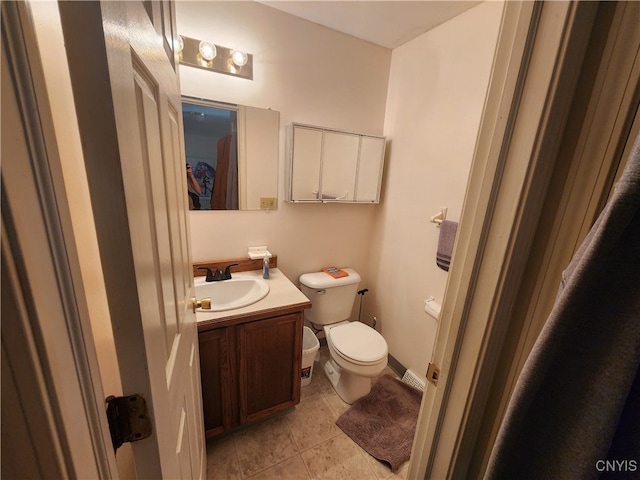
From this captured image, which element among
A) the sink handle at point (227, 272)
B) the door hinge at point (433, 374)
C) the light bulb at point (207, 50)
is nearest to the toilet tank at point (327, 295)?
the sink handle at point (227, 272)

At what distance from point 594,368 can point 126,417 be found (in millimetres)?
669

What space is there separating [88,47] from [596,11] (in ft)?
2.50

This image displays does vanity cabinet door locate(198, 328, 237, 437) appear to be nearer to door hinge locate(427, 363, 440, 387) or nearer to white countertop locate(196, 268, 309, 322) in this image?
white countertop locate(196, 268, 309, 322)

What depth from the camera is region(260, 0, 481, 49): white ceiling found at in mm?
1393

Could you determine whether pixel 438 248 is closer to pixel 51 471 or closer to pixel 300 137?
pixel 300 137

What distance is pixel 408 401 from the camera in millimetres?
1761

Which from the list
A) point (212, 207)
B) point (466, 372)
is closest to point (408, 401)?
point (466, 372)

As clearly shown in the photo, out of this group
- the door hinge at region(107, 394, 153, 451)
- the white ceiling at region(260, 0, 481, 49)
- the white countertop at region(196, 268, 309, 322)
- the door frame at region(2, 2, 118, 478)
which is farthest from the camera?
the white ceiling at region(260, 0, 481, 49)

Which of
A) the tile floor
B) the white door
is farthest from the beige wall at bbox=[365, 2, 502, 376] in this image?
the white door

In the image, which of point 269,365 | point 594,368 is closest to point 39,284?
point 594,368

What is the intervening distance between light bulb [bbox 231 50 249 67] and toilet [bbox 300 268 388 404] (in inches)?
54.7

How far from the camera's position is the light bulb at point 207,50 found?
1338mm

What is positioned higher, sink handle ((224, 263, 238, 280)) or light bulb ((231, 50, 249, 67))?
light bulb ((231, 50, 249, 67))

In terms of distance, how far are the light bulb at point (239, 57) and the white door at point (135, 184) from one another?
0.91 metres
